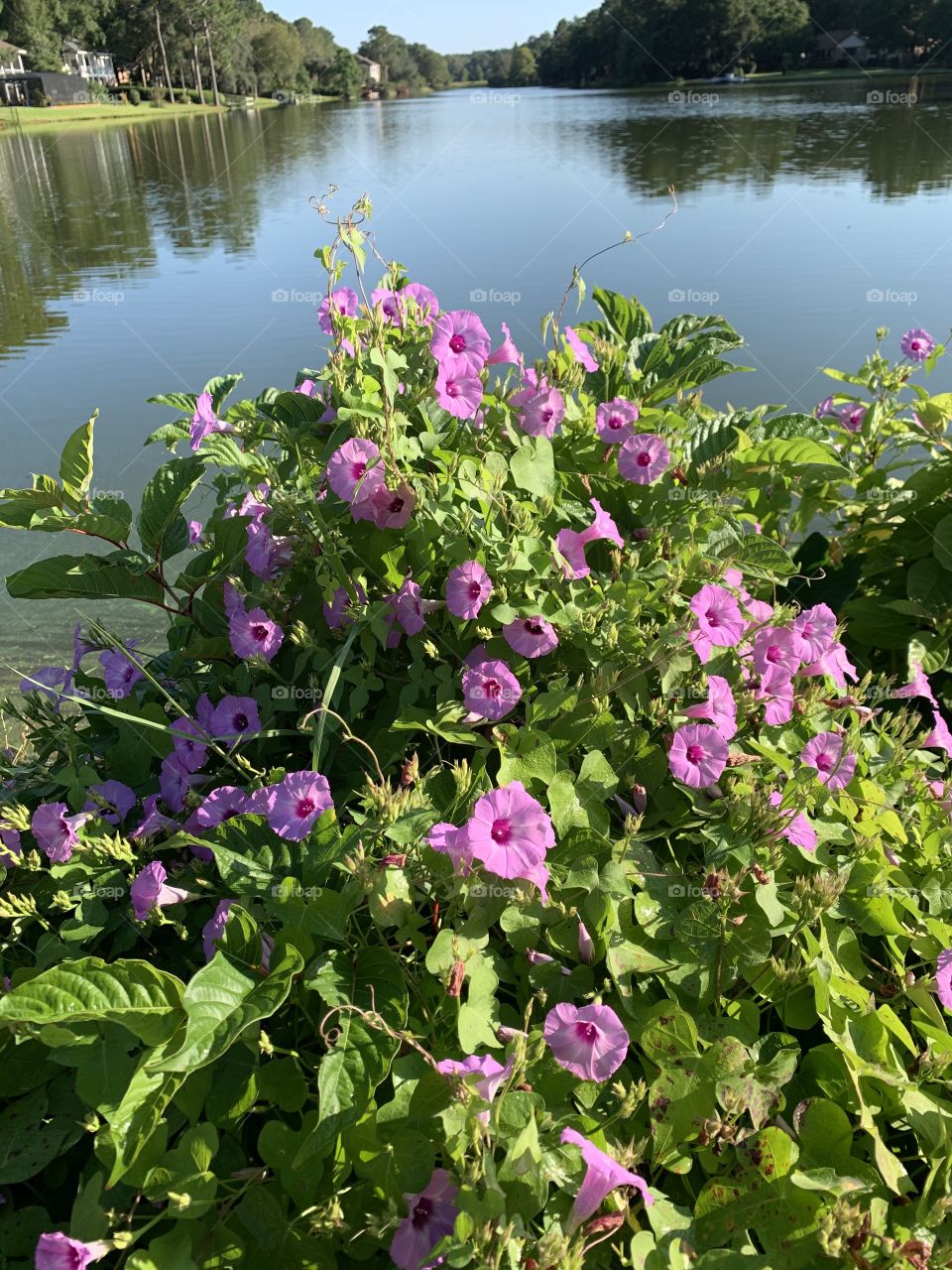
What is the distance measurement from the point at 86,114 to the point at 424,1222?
56257 millimetres

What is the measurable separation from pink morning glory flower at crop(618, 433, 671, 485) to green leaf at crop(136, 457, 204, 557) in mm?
714

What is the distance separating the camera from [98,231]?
45.7 feet

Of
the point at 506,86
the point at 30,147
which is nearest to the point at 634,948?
the point at 30,147

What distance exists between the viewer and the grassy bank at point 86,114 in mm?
39531

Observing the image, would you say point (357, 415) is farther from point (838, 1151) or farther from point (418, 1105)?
point (838, 1151)

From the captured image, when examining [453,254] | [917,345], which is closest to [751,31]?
[453,254]

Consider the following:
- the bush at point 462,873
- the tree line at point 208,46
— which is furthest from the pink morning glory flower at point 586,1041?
the tree line at point 208,46

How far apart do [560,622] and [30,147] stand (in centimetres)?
3913

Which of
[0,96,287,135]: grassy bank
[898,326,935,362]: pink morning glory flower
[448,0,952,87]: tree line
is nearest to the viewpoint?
[898,326,935,362]: pink morning glory flower

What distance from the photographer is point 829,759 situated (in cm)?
129

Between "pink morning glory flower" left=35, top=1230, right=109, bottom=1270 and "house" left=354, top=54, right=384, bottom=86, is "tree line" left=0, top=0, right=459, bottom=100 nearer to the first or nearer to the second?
"house" left=354, top=54, right=384, bottom=86

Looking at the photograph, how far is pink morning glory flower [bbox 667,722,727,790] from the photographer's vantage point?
117 cm

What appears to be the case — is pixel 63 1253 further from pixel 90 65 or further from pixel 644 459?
pixel 90 65

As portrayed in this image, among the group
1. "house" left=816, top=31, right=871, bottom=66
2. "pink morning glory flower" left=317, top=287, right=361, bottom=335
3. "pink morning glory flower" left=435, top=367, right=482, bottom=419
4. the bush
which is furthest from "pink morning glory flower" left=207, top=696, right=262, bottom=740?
"house" left=816, top=31, right=871, bottom=66
